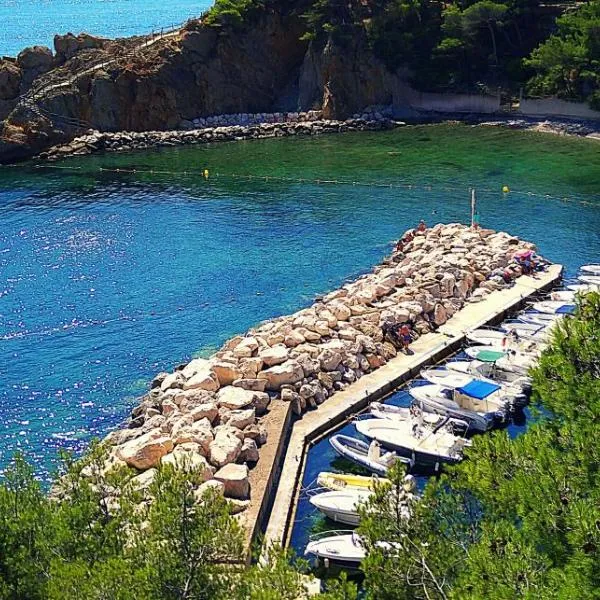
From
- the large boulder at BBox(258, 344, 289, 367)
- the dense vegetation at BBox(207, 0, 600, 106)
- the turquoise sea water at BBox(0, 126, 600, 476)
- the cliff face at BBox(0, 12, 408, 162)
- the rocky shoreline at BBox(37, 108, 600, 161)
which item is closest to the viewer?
the large boulder at BBox(258, 344, 289, 367)

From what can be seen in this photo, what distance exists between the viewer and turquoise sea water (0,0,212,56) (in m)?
142

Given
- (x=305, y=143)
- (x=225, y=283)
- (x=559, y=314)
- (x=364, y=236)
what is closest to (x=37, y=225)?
(x=225, y=283)

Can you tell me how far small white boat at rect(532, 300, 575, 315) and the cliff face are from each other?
159 feet

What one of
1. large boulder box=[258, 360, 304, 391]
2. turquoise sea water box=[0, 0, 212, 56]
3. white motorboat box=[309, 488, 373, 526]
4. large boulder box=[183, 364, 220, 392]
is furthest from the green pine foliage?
turquoise sea water box=[0, 0, 212, 56]

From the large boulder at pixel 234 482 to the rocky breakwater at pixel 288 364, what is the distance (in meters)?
0.03

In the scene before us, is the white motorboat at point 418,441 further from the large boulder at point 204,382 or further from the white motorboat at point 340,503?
the large boulder at point 204,382

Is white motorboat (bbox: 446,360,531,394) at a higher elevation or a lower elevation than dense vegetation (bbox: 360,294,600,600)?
lower

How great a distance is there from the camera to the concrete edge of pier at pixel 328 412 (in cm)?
2382

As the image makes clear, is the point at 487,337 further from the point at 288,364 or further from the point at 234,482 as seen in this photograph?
the point at 234,482

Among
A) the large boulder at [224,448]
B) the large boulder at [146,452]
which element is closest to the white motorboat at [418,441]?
the large boulder at [224,448]

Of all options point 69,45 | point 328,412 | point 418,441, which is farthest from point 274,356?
point 69,45

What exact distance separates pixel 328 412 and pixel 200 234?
2518 centimetres

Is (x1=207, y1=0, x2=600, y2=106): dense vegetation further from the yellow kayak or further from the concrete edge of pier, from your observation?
the yellow kayak

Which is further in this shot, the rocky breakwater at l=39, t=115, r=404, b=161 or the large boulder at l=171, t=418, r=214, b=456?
the rocky breakwater at l=39, t=115, r=404, b=161
